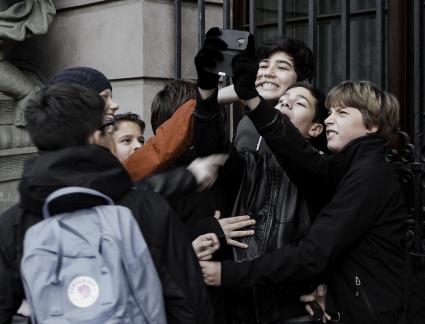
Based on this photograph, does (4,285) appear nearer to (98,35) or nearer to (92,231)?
(92,231)

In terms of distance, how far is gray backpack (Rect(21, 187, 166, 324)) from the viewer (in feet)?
7.04

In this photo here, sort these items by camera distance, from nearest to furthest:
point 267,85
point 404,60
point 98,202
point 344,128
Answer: point 98,202 < point 344,128 < point 267,85 < point 404,60

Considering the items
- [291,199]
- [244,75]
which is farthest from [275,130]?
[291,199]

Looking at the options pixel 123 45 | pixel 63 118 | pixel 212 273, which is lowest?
pixel 212 273

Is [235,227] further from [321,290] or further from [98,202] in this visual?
[98,202]

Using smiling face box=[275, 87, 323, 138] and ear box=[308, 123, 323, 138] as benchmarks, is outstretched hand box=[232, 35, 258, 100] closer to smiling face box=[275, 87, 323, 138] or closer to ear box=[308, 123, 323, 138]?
smiling face box=[275, 87, 323, 138]

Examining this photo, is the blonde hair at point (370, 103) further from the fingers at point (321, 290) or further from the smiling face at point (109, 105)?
the smiling face at point (109, 105)

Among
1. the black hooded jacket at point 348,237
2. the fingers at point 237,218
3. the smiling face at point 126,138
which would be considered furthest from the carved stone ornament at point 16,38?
the black hooded jacket at point 348,237

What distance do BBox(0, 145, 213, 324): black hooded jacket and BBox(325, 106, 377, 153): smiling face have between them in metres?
0.97

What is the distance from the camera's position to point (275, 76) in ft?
11.2

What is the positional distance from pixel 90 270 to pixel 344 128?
4.48 ft

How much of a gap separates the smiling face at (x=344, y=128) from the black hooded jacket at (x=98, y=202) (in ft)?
3.17

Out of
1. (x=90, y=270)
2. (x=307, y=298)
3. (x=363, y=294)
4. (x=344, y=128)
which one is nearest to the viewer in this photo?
(x=90, y=270)

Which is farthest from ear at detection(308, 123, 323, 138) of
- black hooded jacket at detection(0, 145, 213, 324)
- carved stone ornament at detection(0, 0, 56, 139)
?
carved stone ornament at detection(0, 0, 56, 139)
